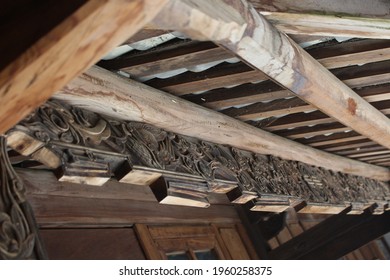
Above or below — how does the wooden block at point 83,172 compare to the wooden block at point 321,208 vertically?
below

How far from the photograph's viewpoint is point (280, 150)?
8.97ft

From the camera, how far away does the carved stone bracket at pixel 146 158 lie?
1.33 metres

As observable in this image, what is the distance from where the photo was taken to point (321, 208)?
2.84 m

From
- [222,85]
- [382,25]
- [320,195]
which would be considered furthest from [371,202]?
[382,25]

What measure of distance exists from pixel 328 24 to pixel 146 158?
0.58 metres

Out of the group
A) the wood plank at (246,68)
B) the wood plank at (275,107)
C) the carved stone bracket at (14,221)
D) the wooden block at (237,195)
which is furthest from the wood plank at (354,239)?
the carved stone bracket at (14,221)

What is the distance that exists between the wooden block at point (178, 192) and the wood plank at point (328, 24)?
0.51 meters

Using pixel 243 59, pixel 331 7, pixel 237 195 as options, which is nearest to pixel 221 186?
pixel 237 195

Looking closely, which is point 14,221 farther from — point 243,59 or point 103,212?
point 103,212

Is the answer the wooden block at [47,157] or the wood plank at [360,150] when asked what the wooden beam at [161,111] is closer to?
the wooden block at [47,157]

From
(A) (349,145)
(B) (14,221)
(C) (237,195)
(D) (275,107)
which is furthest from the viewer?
(A) (349,145)

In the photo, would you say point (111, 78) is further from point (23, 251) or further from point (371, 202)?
point (371, 202)

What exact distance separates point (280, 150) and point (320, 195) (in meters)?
0.34

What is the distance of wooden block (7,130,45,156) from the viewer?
1.23 metres
